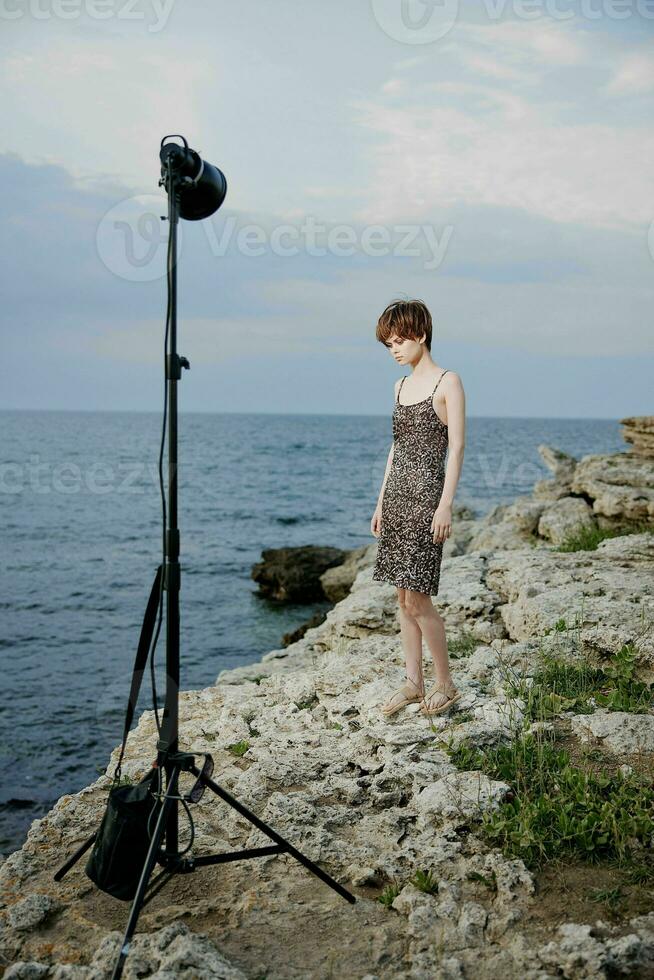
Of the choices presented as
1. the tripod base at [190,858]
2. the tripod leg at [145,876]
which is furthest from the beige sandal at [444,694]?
the tripod leg at [145,876]

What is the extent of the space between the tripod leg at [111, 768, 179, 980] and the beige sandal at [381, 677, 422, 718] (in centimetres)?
183

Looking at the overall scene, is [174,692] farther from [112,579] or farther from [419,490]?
[112,579]

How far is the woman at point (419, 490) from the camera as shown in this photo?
4.38 m

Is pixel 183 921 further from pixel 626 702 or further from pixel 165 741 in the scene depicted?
pixel 626 702

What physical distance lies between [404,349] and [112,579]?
15.1m

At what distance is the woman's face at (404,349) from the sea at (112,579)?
185cm

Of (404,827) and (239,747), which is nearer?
(404,827)

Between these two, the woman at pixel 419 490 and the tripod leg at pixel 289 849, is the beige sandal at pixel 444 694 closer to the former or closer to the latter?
the woman at pixel 419 490

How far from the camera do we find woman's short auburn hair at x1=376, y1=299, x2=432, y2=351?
172 inches

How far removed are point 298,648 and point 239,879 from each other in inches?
194

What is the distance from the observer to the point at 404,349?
445 cm

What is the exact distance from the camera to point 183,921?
2932 millimetres

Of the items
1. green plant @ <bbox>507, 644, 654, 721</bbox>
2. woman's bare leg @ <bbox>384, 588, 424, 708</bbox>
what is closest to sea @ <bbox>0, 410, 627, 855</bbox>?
woman's bare leg @ <bbox>384, 588, 424, 708</bbox>

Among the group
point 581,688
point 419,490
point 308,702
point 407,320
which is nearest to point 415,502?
point 419,490
